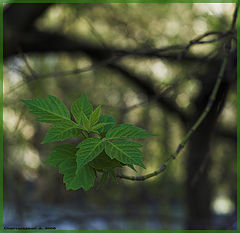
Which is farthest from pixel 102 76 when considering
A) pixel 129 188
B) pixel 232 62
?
pixel 232 62

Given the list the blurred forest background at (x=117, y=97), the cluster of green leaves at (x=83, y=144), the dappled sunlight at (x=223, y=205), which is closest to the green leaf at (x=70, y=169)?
the cluster of green leaves at (x=83, y=144)

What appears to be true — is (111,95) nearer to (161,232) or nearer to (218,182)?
(161,232)

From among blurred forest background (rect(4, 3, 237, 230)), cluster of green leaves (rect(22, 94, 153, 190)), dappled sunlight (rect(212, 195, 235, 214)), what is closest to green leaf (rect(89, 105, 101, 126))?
cluster of green leaves (rect(22, 94, 153, 190))

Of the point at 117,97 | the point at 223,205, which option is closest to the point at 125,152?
the point at 117,97

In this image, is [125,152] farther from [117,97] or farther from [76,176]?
[117,97]

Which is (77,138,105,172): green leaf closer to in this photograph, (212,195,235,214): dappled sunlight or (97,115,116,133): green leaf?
(97,115,116,133): green leaf

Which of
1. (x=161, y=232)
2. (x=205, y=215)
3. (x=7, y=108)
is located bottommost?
(x=161, y=232)
